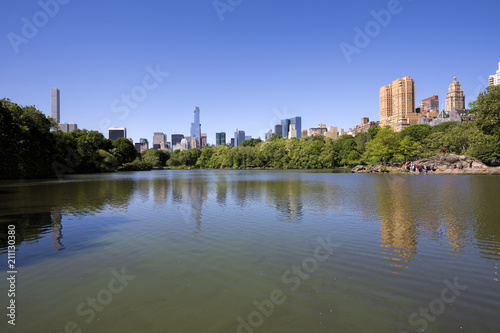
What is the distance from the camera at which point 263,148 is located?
134250 millimetres

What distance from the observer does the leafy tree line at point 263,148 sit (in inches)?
1907

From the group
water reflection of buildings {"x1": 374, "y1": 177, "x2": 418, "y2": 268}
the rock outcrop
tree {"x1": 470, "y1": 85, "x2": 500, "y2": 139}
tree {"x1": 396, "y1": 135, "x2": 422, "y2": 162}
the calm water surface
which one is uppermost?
tree {"x1": 470, "y1": 85, "x2": 500, "y2": 139}

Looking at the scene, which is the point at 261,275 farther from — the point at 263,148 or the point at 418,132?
the point at 263,148

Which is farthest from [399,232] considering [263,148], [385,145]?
[263,148]

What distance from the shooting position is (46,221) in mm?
13469

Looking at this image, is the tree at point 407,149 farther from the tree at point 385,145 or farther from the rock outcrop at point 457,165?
the rock outcrop at point 457,165

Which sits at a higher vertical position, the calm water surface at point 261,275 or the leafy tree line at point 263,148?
the leafy tree line at point 263,148

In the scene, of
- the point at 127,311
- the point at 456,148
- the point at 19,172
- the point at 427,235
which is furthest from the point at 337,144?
the point at 127,311

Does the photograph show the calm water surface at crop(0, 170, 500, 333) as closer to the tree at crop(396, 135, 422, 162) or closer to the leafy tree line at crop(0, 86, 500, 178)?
the leafy tree line at crop(0, 86, 500, 178)

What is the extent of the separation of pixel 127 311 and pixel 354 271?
490cm

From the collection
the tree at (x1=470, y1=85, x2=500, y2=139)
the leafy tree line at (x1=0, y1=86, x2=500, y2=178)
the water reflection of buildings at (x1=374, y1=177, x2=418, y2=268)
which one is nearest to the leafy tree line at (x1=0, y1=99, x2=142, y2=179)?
the leafy tree line at (x1=0, y1=86, x2=500, y2=178)

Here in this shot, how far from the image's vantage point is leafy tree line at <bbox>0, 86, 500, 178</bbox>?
159ft

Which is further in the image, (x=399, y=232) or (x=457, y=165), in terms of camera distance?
(x=457, y=165)

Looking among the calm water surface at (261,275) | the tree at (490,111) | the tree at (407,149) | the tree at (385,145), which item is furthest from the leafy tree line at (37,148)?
the tree at (407,149)
